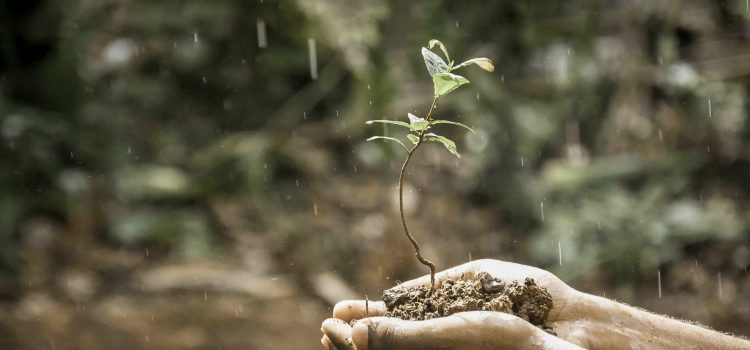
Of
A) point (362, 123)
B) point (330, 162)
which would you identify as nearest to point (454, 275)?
point (362, 123)

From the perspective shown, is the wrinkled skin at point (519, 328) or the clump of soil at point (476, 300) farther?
the clump of soil at point (476, 300)

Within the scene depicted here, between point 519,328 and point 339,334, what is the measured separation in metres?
0.48

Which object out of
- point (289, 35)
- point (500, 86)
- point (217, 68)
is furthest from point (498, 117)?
point (217, 68)

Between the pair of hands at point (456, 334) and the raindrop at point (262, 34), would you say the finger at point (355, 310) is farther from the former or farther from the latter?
the raindrop at point (262, 34)

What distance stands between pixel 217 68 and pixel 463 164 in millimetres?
2796

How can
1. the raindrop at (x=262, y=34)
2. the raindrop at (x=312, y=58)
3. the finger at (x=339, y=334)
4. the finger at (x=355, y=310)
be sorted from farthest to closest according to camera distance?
the raindrop at (x=262, y=34) → the raindrop at (x=312, y=58) → the finger at (x=355, y=310) → the finger at (x=339, y=334)

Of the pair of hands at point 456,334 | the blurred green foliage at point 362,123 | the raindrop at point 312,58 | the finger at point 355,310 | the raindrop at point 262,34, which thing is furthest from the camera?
the raindrop at point 262,34

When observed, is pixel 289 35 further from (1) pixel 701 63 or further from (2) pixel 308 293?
(1) pixel 701 63

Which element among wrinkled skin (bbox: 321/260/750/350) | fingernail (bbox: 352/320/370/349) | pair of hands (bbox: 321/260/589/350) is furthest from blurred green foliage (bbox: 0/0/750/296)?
fingernail (bbox: 352/320/370/349)

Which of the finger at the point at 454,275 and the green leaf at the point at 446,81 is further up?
the green leaf at the point at 446,81

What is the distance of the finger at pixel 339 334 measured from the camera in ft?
6.31

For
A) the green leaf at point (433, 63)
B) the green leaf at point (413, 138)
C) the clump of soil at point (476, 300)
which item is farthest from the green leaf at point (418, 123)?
the clump of soil at point (476, 300)

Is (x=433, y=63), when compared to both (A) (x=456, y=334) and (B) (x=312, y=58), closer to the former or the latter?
(A) (x=456, y=334)

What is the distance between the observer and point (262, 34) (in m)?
7.28
